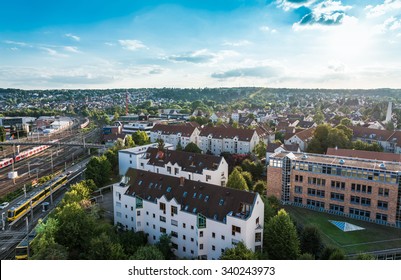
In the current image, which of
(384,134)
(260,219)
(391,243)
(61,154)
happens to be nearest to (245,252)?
(260,219)

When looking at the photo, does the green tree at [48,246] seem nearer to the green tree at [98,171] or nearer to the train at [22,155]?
the green tree at [98,171]

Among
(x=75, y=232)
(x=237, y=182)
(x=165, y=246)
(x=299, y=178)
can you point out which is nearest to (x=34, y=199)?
(x=75, y=232)

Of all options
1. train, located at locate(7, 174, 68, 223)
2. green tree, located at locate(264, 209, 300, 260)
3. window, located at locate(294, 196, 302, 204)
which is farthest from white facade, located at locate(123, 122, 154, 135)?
green tree, located at locate(264, 209, 300, 260)

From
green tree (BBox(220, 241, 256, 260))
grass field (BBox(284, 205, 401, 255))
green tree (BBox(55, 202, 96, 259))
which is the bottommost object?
grass field (BBox(284, 205, 401, 255))

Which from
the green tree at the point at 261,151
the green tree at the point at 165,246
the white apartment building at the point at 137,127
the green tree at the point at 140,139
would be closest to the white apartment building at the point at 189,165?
the green tree at the point at 165,246

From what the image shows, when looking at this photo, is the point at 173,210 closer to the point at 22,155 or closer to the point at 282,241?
the point at 282,241

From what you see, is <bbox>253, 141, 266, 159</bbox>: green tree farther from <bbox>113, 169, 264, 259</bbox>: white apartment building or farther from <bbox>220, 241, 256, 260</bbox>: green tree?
<bbox>220, 241, 256, 260</bbox>: green tree
